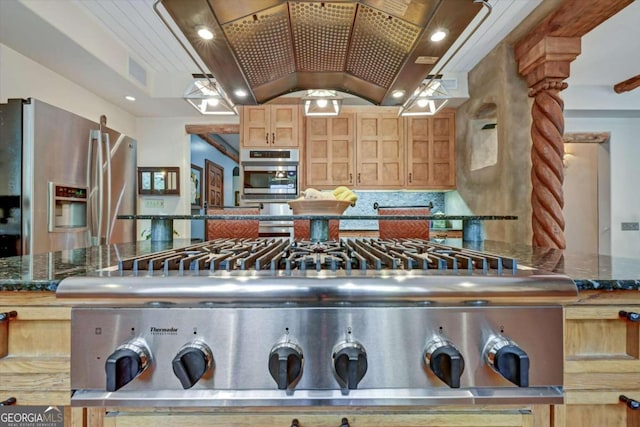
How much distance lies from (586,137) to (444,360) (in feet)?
17.4

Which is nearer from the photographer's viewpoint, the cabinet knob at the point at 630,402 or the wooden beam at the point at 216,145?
the cabinet knob at the point at 630,402

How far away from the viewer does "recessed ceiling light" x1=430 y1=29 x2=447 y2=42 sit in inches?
41.0

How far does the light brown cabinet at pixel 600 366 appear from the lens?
28.3 inches

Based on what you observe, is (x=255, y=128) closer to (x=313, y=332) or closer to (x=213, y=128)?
(x=213, y=128)

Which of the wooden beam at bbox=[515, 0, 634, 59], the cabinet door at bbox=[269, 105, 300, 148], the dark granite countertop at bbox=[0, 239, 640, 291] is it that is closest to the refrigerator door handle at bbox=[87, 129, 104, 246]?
the cabinet door at bbox=[269, 105, 300, 148]

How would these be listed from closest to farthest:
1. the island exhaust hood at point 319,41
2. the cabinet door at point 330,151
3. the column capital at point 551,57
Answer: the island exhaust hood at point 319,41 < the column capital at point 551,57 < the cabinet door at point 330,151

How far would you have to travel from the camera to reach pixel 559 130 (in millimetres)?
2656

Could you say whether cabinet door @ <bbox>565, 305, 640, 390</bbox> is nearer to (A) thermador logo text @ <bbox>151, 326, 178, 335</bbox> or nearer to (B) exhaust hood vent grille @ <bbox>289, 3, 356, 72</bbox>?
(A) thermador logo text @ <bbox>151, 326, 178, 335</bbox>

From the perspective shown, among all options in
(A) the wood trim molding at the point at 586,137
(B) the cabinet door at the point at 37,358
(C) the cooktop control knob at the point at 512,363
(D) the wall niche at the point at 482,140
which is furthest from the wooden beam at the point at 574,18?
(B) the cabinet door at the point at 37,358

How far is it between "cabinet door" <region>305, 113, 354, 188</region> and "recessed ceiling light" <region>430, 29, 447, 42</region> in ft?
9.49

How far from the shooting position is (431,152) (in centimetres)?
399

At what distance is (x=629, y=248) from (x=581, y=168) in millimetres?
1225

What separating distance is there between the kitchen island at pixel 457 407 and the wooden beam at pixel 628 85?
444 cm

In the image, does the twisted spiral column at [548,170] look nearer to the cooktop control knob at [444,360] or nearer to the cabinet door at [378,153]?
the cabinet door at [378,153]
